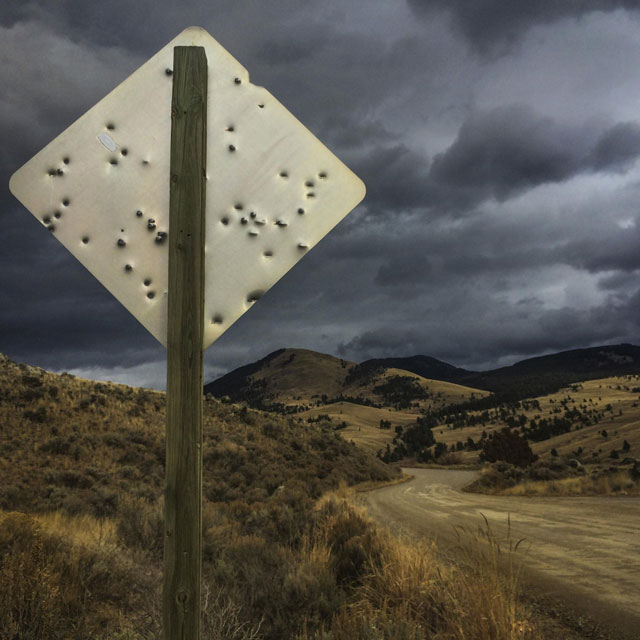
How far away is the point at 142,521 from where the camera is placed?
926 centimetres

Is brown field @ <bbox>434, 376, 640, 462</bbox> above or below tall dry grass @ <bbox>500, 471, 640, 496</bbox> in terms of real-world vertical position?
above

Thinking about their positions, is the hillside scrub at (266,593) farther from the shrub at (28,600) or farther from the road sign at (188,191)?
the road sign at (188,191)

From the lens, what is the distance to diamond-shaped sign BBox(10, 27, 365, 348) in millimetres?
2725

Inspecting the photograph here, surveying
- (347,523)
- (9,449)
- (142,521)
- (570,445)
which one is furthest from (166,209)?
(570,445)

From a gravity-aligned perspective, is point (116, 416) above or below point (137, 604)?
above

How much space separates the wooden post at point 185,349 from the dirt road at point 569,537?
206 inches

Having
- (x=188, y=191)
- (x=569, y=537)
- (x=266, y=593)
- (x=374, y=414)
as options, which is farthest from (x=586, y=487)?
(x=374, y=414)

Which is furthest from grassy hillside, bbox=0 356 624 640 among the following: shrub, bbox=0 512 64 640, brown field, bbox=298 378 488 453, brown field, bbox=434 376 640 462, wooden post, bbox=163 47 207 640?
brown field, bbox=298 378 488 453

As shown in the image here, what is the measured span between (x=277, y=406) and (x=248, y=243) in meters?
163

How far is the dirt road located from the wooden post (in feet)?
17.2

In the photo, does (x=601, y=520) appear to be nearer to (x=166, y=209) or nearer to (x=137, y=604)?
(x=137, y=604)

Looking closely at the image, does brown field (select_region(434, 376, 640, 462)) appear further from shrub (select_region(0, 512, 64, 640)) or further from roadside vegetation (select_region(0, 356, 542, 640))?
shrub (select_region(0, 512, 64, 640))

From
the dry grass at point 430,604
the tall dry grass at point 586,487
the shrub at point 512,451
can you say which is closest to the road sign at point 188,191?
the dry grass at point 430,604

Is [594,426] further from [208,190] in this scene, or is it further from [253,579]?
[208,190]
